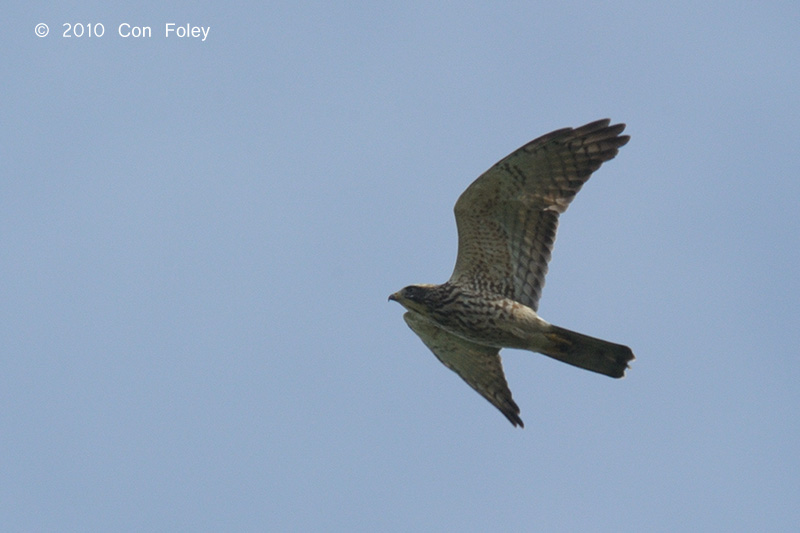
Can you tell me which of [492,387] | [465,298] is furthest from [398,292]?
[492,387]

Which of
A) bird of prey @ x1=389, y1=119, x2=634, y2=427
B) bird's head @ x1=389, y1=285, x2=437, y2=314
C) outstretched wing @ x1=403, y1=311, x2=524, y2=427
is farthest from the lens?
outstretched wing @ x1=403, y1=311, x2=524, y2=427

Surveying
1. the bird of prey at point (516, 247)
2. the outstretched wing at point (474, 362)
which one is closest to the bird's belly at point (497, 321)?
the bird of prey at point (516, 247)

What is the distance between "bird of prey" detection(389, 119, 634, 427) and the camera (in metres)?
13.5

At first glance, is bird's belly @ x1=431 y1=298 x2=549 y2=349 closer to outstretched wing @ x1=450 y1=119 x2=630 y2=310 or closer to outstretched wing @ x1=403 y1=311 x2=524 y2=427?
outstretched wing @ x1=450 y1=119 x2=630 y2=310

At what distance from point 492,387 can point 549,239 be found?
7.36 feet

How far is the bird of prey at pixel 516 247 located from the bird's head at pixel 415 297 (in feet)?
0.04

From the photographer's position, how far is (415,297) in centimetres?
1380

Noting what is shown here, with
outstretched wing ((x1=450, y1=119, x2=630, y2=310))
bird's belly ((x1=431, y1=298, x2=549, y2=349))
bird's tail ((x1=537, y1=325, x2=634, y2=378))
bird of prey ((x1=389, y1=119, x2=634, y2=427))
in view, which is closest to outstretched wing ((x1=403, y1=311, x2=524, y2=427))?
bird of prey ((x1=389, y1=119, x2=634, y2=427))

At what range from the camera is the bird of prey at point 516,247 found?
1347 cm

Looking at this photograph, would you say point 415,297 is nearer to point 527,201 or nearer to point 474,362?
point 474,362

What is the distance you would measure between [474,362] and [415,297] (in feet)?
5.08

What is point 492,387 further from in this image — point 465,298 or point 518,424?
point 465,298

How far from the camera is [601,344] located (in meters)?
13.1

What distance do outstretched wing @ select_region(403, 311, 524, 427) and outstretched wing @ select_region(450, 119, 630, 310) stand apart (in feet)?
3.64
